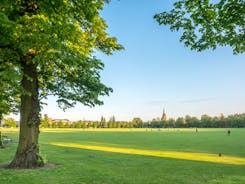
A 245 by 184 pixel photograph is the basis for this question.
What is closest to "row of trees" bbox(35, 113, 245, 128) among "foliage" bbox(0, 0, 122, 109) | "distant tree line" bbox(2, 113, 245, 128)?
"distant tree line" bbox(2, 113, 245, 128)

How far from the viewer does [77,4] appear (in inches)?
449

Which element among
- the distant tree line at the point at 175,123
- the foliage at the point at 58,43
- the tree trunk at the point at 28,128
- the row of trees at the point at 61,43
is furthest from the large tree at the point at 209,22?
the distant tree line at the point at 175,123

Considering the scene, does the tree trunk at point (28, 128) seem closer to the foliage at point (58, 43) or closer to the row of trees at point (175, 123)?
the foliage at point (58, 43)

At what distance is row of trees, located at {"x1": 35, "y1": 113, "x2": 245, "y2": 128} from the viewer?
135m

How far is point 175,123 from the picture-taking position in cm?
15312

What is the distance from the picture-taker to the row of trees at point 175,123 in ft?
444

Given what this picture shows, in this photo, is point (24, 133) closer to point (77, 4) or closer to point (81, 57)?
point (81, 57)

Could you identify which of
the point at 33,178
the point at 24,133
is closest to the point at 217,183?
the point at 33,178

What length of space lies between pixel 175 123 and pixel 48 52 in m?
147

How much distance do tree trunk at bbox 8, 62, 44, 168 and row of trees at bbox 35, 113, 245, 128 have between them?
120047 millimetres

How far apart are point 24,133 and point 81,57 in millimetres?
4332

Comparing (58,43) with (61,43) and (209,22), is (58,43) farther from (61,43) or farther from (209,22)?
(209,22)

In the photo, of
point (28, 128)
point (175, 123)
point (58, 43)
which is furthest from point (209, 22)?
point (175, 123)

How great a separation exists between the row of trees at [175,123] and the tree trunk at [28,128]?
120m
